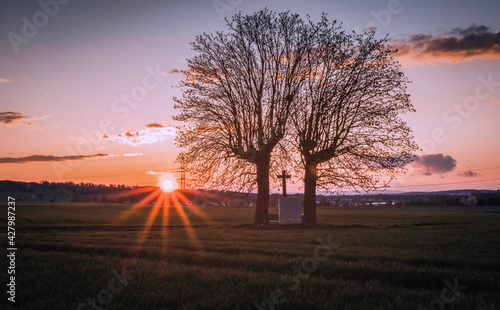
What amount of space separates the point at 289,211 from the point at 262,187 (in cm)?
290

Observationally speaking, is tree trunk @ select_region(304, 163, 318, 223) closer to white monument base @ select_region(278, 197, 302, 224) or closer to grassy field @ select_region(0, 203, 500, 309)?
white monument base @ select_region(278, 197, 302, 224)

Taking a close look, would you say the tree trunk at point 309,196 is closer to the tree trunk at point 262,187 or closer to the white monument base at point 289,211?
the white monument base at point 289,211

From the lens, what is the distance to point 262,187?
97.7 feet

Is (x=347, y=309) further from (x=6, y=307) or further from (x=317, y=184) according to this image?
(x=317, y=184)

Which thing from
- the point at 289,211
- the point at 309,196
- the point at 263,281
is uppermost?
the point at 309,196

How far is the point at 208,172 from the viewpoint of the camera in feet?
94.5

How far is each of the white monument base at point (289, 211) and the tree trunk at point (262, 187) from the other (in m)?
1.35

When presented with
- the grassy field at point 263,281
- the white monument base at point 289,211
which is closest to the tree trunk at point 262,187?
the white monument base at point 289,211

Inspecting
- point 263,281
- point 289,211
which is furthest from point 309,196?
point 263,281

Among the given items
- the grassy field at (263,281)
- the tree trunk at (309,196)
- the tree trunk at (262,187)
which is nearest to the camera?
the grassy field at (263,281)

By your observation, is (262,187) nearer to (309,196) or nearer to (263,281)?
(309,196)

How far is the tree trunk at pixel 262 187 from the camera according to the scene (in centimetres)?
2917

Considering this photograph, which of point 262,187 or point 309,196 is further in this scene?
point 262,187

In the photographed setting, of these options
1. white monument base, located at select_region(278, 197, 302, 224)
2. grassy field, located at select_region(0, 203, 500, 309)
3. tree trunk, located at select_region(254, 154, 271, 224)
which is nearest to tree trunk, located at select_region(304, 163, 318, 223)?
white monument base, located at select_region(278, 197, 302, 224)
